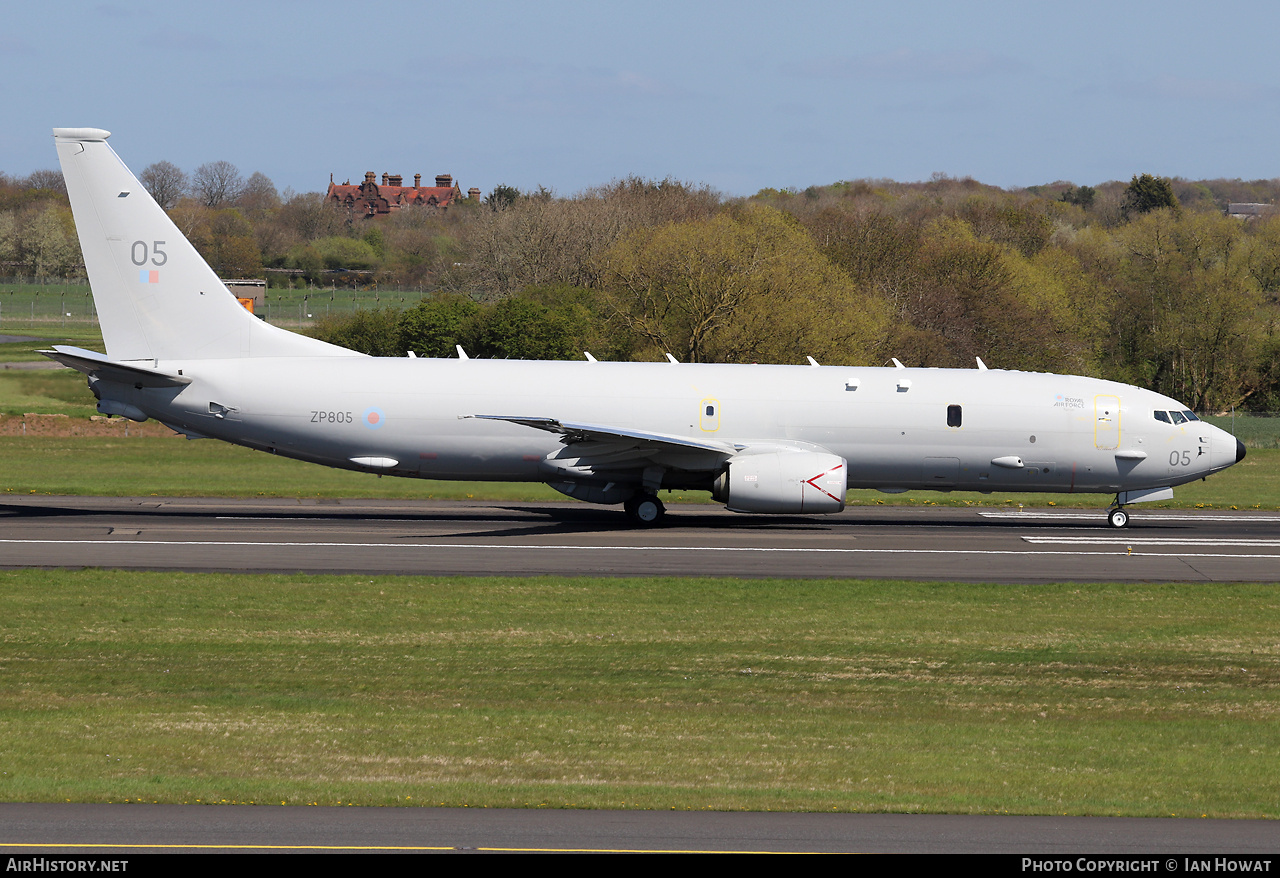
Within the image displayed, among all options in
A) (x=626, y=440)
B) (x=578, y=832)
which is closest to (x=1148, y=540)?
(x=626, y=440)

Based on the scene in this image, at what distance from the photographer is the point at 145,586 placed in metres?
23.8

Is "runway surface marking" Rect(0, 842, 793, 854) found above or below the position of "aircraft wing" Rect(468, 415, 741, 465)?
below

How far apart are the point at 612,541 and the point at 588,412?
149 inches

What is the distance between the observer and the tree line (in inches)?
2394

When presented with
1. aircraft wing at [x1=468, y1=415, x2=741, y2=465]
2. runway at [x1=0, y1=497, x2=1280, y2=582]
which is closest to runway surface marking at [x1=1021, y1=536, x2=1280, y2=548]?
runway at [x1=0, y1=497, x2=1280, y2=582]

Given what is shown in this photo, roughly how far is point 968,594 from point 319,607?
12.3m

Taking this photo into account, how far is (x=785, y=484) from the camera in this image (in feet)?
104

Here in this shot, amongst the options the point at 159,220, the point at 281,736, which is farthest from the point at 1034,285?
the point at 281,736

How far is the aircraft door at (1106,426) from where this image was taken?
3353cm

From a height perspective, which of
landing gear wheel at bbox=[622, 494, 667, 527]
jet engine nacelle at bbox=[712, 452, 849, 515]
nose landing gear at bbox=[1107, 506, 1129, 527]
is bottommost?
nose landing gear at bbox=[1107, 506, 1129, 527]

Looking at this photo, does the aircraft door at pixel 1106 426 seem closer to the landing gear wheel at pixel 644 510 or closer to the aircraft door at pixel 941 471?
the aircraft door at pixel 941 471

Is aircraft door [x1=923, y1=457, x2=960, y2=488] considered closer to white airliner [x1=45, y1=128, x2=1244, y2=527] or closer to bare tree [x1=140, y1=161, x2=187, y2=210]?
white airliner [x1=45, y1=128, x2=1244, y2=527]

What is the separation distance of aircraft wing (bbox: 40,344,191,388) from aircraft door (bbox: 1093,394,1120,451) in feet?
77.9

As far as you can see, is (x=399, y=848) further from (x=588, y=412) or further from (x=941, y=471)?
(x=941, y=471)
